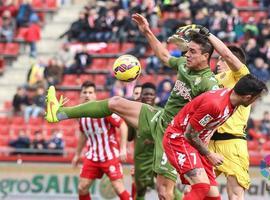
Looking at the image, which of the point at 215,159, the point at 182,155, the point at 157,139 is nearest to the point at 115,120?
the point at 157,139

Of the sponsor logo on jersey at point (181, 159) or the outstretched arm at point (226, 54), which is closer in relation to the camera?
the sponsor logo on jersey at point (181, 159)

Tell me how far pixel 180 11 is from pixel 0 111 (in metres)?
5.12

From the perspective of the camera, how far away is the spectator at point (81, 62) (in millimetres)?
24766

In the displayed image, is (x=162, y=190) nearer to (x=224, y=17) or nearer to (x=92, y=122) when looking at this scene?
(x=92, y=122)

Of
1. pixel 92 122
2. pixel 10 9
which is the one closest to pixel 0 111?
pixel 10 9

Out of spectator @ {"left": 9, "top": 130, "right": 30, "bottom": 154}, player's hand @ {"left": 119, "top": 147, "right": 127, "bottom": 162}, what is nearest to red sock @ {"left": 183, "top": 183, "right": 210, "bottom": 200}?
player's hand @ {"left": 119, "top": 147, "right": 127, "bottom": 162}

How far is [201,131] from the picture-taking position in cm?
1067

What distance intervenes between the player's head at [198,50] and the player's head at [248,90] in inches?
43.1

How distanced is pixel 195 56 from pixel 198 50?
8 centimetres

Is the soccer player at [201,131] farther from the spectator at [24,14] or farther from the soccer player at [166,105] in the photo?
the spectator at [24,14]

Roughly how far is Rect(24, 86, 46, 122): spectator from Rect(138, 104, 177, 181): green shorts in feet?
35.4

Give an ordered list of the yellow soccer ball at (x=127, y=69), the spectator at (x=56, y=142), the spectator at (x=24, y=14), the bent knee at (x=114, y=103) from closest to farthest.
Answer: the bent knee at (x=114, y=103) → the yellow soccer ball at (x=127, y=69) → the spectator at (x=56, y=142) → the spectator at (x=24, y=14)

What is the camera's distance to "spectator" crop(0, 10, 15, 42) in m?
27.5

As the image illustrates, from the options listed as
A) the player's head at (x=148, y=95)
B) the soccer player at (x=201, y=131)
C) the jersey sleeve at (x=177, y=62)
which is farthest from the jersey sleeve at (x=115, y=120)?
the soccer player at (x=201, y=131)
